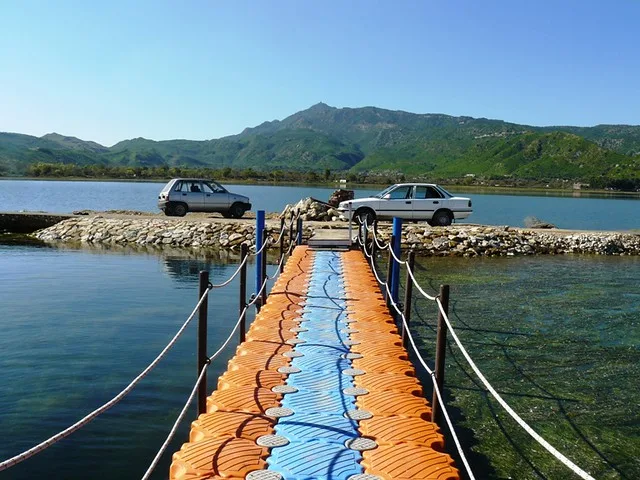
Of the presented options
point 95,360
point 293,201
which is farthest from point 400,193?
point 293,201

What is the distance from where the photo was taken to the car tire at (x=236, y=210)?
30.1 metres

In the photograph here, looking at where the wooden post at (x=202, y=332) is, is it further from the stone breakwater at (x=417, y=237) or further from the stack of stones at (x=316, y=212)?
the stack of stones at (x=316, y=212)

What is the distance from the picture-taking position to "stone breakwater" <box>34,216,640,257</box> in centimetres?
2600

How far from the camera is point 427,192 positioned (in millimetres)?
A: 26016

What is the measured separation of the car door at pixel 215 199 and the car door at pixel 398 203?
888 centimetres

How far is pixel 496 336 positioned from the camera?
472 inches

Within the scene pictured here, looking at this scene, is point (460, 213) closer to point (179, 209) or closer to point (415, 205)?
point (415, 205)

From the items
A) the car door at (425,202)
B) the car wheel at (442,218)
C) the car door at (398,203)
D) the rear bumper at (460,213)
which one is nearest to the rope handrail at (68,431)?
the car door at (398,203)

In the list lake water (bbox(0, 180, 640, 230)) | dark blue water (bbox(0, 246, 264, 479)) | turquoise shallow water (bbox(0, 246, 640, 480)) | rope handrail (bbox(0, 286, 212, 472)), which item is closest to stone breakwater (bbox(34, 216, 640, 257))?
turquoise shallow water (bbox(0, 246, 640, 480))

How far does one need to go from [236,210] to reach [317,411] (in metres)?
25.4

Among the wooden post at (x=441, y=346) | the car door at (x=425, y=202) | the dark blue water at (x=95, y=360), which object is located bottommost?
the dark blue water at (x=95, y=360)

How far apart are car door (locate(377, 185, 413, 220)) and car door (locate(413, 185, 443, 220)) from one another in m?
0.29

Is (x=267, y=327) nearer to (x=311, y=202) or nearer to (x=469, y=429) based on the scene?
(x=469, y=429)

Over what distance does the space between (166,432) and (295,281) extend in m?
4.99
